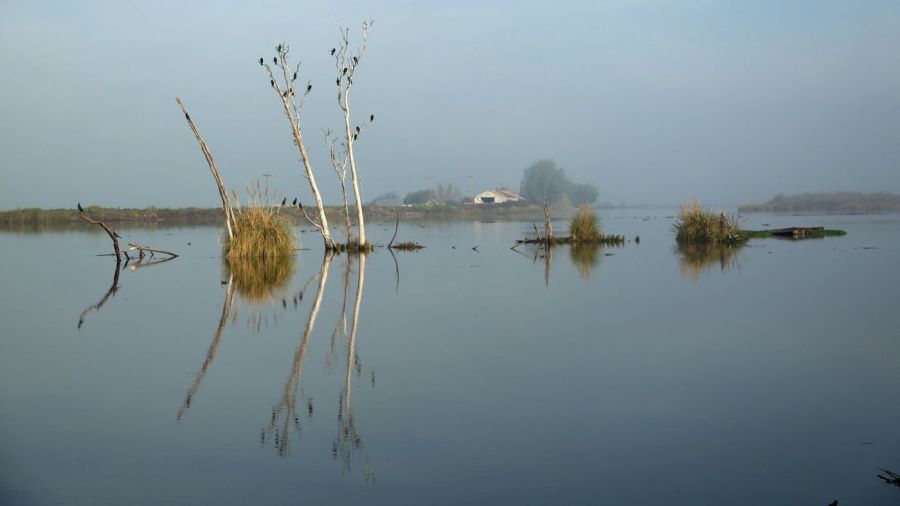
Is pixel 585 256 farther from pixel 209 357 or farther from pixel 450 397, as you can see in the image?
pixel 450 397

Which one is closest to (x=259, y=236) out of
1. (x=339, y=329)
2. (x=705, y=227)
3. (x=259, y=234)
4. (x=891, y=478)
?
(x=259, y=234)

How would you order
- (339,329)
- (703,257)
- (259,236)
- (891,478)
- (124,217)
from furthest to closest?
(124,217) → (703,257) → (259,236) → (339,329) → (891,478)

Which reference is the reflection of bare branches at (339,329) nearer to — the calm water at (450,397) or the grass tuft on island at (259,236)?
the calm water at (450,397)

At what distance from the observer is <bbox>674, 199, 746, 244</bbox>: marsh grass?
25.8 m

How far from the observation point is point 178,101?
2073 centimetres

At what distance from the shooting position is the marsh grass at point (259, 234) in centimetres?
2006

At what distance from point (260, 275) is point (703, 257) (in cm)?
1097

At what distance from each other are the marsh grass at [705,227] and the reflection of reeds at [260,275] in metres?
13.0

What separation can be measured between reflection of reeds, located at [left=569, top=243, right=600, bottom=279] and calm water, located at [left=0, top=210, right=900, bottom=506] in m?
3.87

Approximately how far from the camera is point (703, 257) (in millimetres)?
20594

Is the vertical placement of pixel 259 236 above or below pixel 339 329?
above

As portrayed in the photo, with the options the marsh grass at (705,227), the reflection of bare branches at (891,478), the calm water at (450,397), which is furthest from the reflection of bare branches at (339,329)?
the marsh grass at (705,227)

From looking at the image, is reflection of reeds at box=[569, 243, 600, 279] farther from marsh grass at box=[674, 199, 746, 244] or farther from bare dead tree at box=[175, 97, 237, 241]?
bare dead tree at box=[175, 97, 237, 241]

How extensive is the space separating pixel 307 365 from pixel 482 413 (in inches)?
86.2
